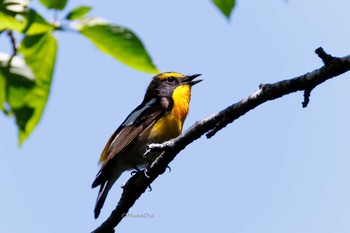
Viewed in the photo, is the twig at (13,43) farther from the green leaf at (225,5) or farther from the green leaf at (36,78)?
the green leaf at (225,5)

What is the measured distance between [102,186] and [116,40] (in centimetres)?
526

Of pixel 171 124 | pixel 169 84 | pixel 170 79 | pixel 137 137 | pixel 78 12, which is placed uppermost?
pixel 170 79

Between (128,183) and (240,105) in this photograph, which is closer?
(240,105)

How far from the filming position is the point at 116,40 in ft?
4.54

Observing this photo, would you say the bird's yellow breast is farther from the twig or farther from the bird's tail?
the twig

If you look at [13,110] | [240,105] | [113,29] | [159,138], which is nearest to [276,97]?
[240,105]

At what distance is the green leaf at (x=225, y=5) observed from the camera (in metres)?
1.34

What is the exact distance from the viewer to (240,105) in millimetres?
2914

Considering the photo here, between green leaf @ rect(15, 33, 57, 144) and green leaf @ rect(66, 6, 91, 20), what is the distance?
0.08 m

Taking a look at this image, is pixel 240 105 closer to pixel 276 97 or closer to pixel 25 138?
pixel 276 97

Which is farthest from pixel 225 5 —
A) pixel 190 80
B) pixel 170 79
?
pixel 170 79

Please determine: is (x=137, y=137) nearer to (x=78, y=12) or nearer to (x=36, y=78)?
(x=78, y=12)

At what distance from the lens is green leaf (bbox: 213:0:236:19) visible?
1.34 m

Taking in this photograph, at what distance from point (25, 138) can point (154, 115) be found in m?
5.49
